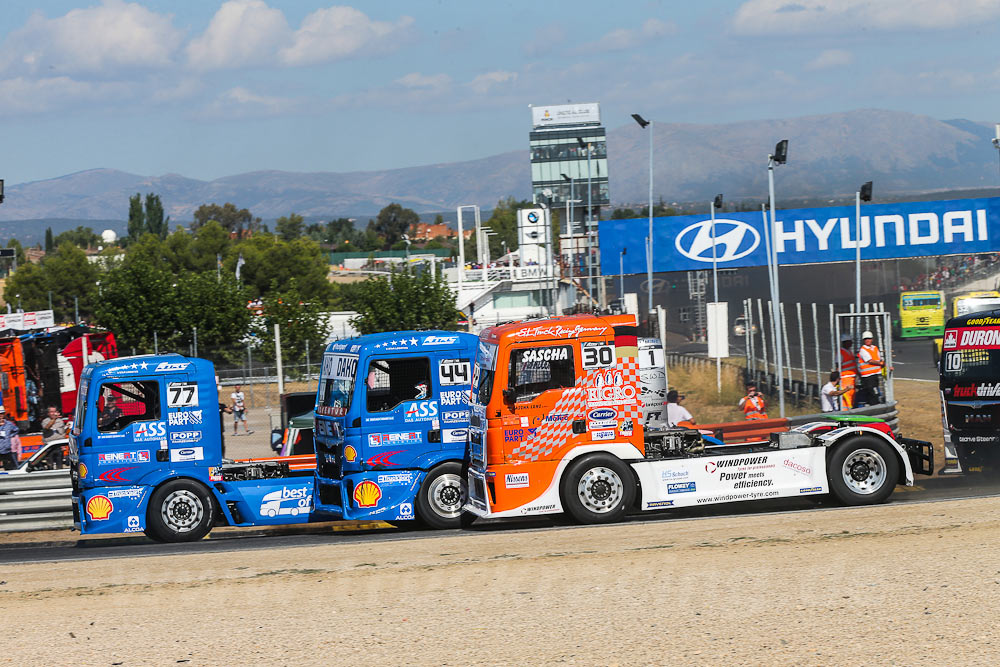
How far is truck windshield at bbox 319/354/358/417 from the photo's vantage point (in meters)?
15.1

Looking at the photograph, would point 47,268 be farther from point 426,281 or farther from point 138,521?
point 138,521

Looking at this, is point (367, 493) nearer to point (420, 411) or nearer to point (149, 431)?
point (420, 411)

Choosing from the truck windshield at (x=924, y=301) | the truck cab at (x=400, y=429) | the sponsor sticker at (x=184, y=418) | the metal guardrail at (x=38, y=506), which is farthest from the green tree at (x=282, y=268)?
the truck cab at (x=400, y=429)

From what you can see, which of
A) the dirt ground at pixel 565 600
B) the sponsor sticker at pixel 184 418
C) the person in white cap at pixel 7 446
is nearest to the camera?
the dirt ground at pixel 565 600

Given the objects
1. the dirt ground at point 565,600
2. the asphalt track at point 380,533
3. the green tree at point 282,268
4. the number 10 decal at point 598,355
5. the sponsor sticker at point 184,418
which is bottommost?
the asphalt track at point 380,533

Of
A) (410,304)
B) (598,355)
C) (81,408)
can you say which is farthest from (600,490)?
(410,304)

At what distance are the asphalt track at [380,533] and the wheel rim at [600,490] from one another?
0.39 meters

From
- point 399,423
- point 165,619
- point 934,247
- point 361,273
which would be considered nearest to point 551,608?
point 165,619

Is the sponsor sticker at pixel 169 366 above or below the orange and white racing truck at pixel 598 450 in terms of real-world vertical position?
above

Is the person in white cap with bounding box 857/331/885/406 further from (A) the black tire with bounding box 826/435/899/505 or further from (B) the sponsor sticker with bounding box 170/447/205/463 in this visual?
(B) the sponsor sticker with bounding box 170/447/205/463

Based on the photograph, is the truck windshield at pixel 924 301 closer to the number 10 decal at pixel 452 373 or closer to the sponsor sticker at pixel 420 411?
the number 10 decal at pixel 452 373

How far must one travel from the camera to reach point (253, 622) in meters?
9.53

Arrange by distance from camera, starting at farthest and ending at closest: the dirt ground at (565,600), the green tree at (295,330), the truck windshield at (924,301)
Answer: the green tree at (295,330) < the truck windshield at (924,301) < the dirt ground at (565,600)

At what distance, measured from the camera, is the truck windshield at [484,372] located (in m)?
13.7
